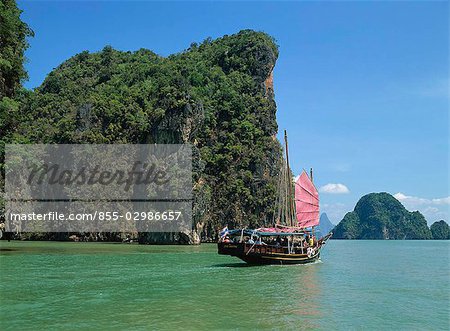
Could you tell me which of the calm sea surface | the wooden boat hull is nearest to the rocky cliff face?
the wooden boat hull

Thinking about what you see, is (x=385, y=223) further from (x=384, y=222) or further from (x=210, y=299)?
(x=210, y=299)

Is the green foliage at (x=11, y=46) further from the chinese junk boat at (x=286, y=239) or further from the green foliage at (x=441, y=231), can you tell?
the green foliage at (x=441, y=231)

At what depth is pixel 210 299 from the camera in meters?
11.9

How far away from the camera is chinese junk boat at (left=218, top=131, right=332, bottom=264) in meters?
20.8

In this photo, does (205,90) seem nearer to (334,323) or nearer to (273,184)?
(273,184)

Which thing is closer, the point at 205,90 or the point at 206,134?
the point at 206,134

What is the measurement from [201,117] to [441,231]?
380ft

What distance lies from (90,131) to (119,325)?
151 feet

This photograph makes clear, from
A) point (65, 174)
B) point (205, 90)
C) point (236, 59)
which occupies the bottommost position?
point (65, 174)

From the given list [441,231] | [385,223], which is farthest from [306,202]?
[441,231]

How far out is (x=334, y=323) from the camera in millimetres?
9773

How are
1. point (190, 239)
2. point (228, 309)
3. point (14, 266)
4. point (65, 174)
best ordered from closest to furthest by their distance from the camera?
point (228, 309) < point (14, 266) < point (190, 239) < point (65, 174)

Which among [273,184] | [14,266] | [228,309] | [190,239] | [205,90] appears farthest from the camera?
[205,90]

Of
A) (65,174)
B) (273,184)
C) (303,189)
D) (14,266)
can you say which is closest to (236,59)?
(273,184)
